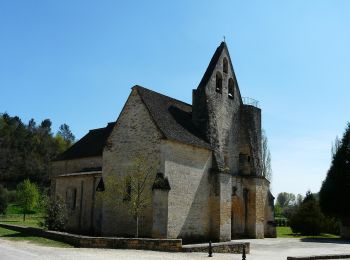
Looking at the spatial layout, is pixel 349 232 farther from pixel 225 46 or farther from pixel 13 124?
pixel 13 124

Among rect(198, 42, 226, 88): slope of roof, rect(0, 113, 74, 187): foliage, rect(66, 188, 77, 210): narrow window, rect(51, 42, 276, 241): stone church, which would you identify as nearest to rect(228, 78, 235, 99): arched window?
rect(51, 42, 276, 241): stone church

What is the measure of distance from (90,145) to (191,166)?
15.6 m

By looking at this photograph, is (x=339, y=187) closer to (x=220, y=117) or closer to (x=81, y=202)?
(x=220, y=117)

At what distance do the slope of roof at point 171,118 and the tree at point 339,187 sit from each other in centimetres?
1765

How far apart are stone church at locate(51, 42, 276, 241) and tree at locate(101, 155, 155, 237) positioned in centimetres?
43

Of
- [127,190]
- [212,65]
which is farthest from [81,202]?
[212,65]

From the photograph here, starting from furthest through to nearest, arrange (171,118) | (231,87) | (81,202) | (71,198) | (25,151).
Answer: (25,151), (231,87), (71,198), (81,202), (171,118)

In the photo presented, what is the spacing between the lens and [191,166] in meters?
27.1

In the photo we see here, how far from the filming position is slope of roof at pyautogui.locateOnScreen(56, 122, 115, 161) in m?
37.6

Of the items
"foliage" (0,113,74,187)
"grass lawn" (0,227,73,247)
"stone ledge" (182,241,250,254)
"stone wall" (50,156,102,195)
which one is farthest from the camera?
"foliage" (0,113,74,187)

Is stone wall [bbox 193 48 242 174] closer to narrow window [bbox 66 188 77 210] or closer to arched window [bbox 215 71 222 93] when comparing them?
arched window [bbox 215 71 222 93]

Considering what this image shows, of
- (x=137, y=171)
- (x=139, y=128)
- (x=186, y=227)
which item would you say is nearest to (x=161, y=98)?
(x=139, y=128)

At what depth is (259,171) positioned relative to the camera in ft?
110

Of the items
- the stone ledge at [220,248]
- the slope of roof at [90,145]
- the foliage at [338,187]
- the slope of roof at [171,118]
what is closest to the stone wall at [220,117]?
the slope of roof at [171,118]
